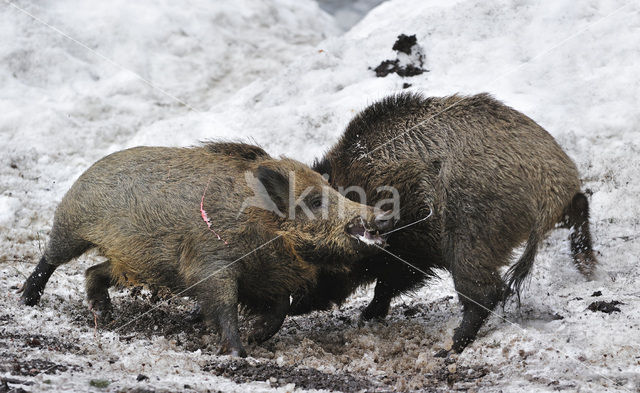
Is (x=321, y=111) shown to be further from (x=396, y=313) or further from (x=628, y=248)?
(x=628, y=248)

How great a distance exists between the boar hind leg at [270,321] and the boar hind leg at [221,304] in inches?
13.1

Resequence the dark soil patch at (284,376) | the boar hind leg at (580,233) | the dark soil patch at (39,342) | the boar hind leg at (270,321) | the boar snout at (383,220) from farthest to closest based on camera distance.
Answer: the boar hind leg at (580,233) < the boar hind leg at (270,321) < the boar snout at (383,220) < the dark soil patch at (39,342) < the dark soil patch at (284,376)

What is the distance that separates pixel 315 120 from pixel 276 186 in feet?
15.3

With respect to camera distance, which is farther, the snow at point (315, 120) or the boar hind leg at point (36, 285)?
the boar hind leg at point (36, 285)

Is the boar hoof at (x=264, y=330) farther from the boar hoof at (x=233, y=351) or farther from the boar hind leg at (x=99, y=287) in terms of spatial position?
the boar hind leg at (x=99, y=287)

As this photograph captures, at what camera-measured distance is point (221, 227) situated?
15.9ft

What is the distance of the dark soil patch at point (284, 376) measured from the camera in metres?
3.80

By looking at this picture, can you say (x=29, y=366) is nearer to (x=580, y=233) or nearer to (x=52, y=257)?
(x=52, y=257)

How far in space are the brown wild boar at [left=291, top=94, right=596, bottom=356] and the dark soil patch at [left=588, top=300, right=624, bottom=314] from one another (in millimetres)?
542

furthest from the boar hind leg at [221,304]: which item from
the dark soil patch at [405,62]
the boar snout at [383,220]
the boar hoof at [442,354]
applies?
the dark soil patch at [405,62]

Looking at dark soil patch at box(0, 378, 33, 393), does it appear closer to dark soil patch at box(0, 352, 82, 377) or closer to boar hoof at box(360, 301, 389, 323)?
dark soil patch at box(0, 352, 82, 377)

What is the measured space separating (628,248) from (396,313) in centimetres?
232

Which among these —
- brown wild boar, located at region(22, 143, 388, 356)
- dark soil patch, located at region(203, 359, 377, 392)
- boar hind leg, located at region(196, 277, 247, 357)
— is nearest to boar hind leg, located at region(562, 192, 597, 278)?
brown wild boar, located at region(22, 143, 388, 356)

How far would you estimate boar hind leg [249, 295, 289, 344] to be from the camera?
500 cm
